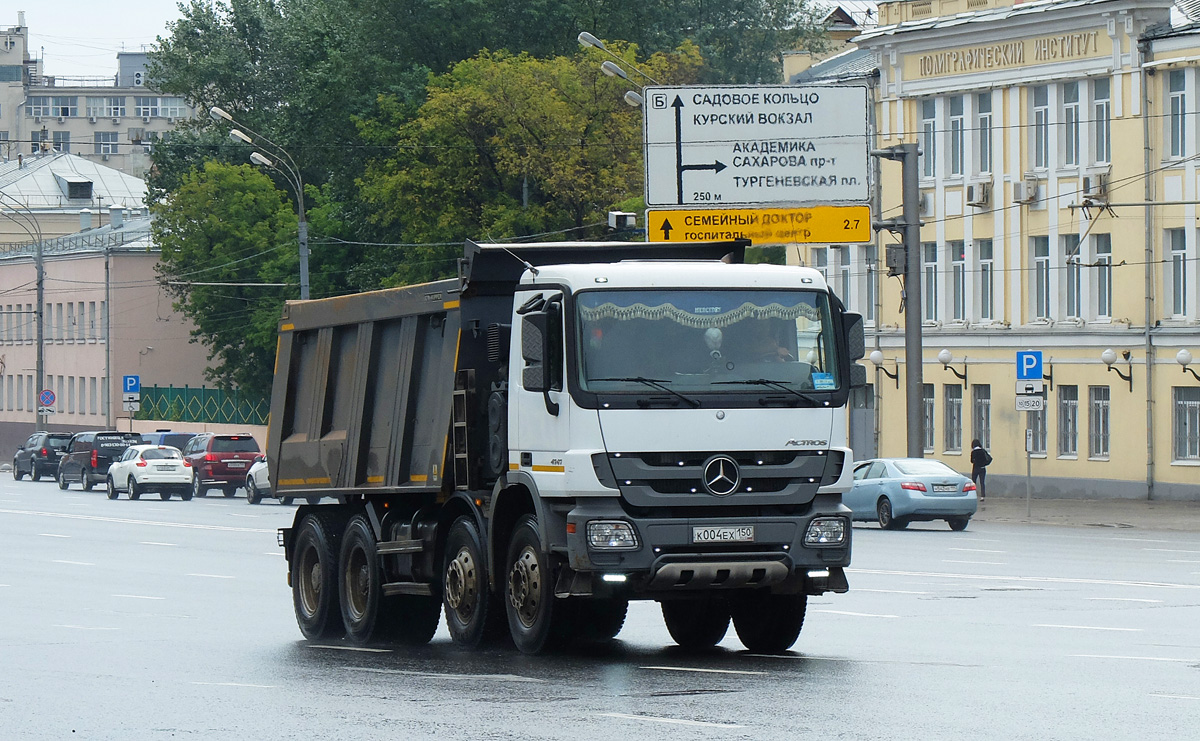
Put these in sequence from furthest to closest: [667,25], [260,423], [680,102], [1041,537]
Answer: [260,423] < [667,25] < [680,102] < [1041,537]

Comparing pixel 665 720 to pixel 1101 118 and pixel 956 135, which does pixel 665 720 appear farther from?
pixel 956 135

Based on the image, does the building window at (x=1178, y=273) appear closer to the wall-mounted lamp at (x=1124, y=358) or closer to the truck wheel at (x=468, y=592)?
the wall-mounted lamp at (x=1124, y=358)

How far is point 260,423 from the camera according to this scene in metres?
79.1

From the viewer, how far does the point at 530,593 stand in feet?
48.0

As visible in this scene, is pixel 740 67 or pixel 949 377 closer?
pixel 949 377

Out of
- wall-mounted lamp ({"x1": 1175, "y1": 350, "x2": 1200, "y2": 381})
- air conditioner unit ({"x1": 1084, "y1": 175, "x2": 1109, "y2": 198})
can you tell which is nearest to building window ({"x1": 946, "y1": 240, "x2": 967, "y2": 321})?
air conditioner unit ({"x1": 1084, "y1": 175, "x2": 1109, "y2": 198})

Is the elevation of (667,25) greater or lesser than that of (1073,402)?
greater

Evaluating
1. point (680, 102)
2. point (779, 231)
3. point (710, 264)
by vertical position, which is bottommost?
point (710, 264)

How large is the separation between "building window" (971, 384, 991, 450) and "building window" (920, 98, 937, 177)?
5637 mm

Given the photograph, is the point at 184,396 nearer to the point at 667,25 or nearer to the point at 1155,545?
the point at 667,25

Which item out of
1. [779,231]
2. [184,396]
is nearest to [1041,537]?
[779,231]

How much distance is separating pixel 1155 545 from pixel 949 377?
802 inches

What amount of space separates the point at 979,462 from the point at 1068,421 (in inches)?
128

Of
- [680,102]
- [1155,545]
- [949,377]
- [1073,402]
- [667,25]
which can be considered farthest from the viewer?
[667,25]
